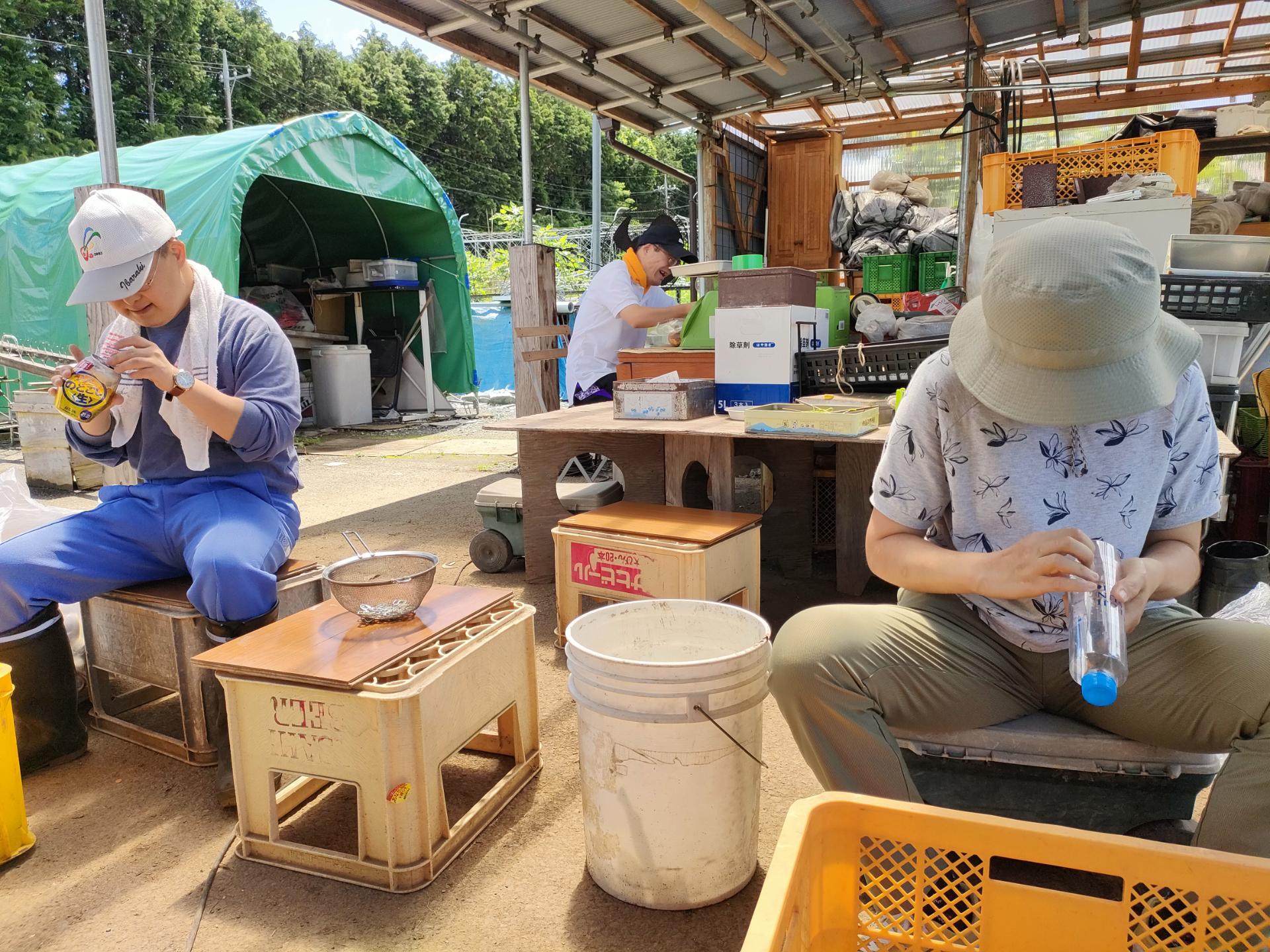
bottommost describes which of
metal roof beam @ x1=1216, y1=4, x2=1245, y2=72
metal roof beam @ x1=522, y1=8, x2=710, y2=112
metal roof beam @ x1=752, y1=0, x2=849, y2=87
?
metal roof beam @ x1=522, y1=8, x2=710, y2=112

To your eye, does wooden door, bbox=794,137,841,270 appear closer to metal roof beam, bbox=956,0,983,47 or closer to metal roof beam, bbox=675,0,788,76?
metal roof beam, bbox=956,0,983,47

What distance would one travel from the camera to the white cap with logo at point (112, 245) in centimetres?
242

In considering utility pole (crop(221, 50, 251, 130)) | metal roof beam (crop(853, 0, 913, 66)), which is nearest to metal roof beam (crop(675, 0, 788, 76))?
metal roof beam (crop(853, 0, 913, 66))

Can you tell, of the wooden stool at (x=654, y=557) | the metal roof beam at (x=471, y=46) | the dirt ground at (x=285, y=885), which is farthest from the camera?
the metal roof beam at (x=471, y=46)

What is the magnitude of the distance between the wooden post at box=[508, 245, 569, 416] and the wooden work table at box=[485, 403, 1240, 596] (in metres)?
1.52

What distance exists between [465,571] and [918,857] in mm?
3758

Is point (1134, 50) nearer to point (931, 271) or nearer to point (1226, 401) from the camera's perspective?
point (931, 271)

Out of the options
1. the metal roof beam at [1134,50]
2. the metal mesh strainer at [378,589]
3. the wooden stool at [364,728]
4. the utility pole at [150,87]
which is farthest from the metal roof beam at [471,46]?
the utility pole at [150,87]

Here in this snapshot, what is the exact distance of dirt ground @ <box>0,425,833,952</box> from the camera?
180 centimetres

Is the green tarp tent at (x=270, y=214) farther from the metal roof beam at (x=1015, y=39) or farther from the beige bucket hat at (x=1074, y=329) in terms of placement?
the beige bucket hat at (x=1074, y=329)

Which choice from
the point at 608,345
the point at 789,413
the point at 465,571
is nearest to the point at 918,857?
the point at 789,413

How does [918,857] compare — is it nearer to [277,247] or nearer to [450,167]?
[277,247]

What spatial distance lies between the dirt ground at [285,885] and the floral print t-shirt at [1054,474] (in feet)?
3.08

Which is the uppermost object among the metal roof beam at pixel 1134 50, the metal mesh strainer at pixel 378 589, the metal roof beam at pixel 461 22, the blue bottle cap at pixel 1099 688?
the metal roof beam at pixel 1134 50
